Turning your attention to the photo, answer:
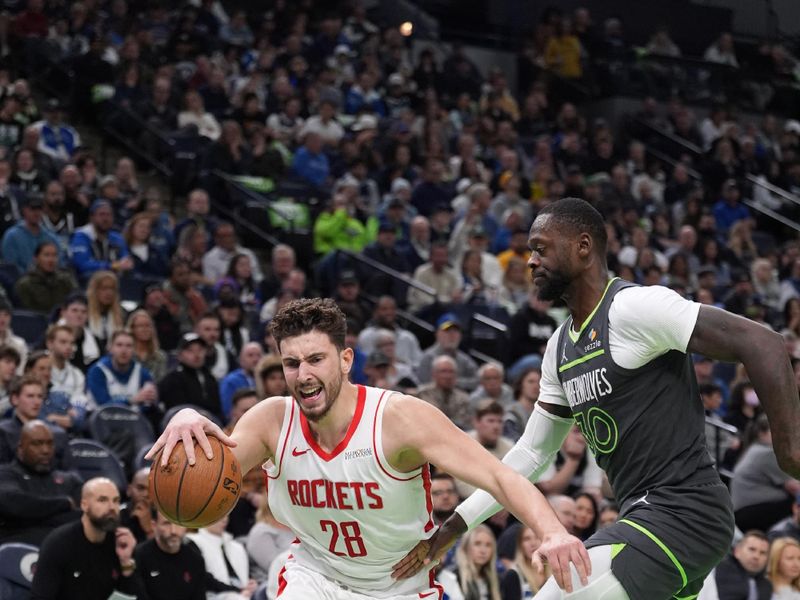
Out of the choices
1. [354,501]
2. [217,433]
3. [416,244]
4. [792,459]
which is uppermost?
[792,459]

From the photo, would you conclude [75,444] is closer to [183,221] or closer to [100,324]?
[100,324]

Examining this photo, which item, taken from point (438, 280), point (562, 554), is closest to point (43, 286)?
point (438, 280)

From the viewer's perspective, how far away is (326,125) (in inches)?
693

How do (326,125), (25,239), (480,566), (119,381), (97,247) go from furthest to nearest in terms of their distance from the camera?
(326,125) → (97,247) → (25,239) → (119,381) → (480,566)

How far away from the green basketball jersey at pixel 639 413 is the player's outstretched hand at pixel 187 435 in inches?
53.0

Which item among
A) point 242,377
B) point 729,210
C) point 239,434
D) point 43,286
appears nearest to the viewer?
point 239,434

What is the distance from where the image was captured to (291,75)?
62.4 ft

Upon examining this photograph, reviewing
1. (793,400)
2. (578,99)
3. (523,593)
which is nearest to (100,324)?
(523,593)

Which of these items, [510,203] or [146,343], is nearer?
[146,343]

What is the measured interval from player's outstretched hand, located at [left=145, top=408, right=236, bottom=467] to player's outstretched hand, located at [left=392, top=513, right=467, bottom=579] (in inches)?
33.9

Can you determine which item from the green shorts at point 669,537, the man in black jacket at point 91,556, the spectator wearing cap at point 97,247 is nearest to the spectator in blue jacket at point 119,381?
the spectator wearing cap at point 97,247

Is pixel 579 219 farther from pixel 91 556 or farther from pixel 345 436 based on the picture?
pixel 91 556

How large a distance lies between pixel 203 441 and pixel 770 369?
76.2 inches

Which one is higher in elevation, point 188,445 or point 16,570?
point 188,445
